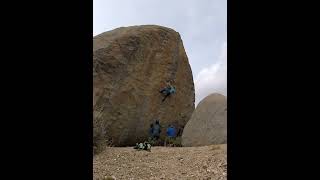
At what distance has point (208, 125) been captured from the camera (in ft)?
26.4

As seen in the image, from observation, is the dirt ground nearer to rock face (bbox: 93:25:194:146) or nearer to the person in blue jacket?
rock face (bbox: 93:25:194:146)

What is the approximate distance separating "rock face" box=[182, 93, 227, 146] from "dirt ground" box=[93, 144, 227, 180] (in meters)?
0.98

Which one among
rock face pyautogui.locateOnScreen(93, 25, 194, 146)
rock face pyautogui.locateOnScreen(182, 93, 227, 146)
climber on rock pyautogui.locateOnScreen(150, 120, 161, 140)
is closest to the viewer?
rock face pyautogui.locateOnScreen(182, 93, 227, 146)

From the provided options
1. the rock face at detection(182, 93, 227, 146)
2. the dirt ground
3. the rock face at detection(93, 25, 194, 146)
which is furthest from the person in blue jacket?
the dirt ground

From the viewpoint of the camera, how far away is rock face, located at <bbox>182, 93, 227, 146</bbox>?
7.82 metres

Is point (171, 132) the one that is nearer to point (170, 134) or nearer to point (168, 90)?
point (170, 134)

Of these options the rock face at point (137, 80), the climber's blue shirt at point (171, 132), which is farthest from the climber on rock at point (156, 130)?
the climber's blue shirt at point (171, 132)

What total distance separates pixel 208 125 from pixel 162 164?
7.26 feet

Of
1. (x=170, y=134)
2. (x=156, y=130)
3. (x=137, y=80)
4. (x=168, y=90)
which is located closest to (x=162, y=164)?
(x=156, y=130)
